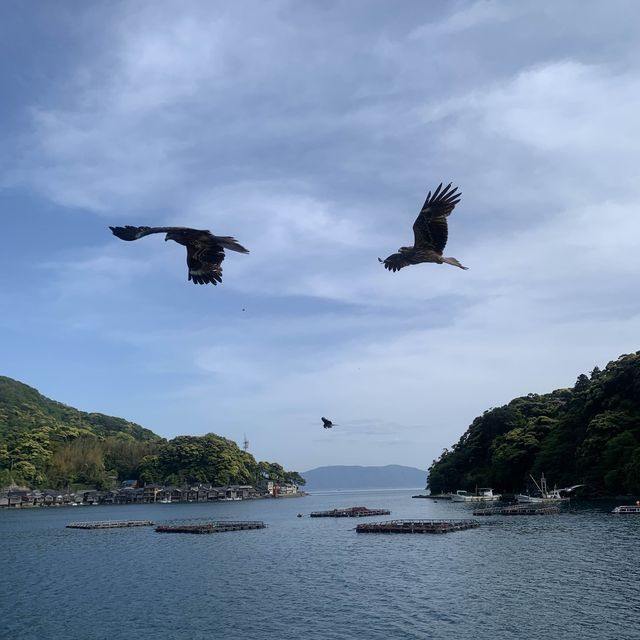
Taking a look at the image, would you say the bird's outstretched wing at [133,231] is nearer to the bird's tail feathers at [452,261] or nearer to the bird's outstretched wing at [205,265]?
the bird's outstretched wing at [205,265]

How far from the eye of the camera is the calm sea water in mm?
27281

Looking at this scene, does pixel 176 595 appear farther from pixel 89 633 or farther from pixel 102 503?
pixel 102 503

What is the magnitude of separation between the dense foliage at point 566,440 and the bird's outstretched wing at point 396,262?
69.4 metres

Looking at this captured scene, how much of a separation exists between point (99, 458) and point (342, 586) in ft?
425

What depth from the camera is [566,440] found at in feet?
293

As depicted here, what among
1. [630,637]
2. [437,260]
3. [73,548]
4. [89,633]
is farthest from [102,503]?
[437,260]

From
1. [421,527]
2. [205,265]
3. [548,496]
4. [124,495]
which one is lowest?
[421,527]

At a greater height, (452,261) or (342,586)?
(452,261)

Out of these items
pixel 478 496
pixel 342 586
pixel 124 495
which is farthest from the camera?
pixel 124 495

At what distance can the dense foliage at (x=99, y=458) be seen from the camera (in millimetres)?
137750

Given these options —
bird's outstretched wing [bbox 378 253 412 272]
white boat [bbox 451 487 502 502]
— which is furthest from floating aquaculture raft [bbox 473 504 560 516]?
bird's outstretched wing [bbox 378 253 412 272]

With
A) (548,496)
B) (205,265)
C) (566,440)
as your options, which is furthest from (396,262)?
(566,440)

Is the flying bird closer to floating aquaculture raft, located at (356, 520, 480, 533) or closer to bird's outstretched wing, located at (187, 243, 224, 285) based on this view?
bird's outstretched wing, located at (187, 243, 224, 285)

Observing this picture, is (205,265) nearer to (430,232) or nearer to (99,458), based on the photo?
(430,232)
